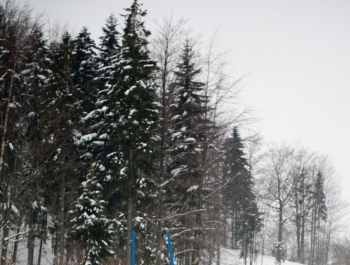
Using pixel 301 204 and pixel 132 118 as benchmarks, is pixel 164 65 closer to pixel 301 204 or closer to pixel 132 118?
pixel 132 118

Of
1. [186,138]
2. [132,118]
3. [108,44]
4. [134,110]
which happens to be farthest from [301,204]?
[134,110]

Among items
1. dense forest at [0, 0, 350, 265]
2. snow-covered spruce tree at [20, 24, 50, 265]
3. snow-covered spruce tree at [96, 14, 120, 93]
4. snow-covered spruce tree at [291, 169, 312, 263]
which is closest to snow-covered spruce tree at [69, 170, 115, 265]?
dense forest at [0, 0, 350, 265]

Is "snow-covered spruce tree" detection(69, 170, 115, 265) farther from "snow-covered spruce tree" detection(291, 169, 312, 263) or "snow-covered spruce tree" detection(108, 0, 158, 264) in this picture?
"snow-covered spruce tree" detection(291, 169, 312, 263)

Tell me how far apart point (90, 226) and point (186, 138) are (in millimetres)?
6449

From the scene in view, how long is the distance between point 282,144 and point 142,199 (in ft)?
89.4

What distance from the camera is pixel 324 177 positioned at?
A: 53688 mm

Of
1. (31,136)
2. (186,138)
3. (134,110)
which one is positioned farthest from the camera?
(186,138)

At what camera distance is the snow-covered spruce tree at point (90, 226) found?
17.5m

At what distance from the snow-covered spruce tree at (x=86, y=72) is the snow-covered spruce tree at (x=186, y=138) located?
6.55 meters

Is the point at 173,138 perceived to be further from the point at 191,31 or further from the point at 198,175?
the point at 191,31

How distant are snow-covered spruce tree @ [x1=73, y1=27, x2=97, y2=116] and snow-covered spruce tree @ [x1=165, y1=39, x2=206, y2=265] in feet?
21.5

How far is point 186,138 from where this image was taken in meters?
19.2

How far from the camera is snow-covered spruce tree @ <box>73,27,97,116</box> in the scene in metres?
24.0

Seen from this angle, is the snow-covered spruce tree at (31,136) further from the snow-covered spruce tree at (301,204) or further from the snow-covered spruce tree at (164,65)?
the snow-covered spruce tree at (301,204)
